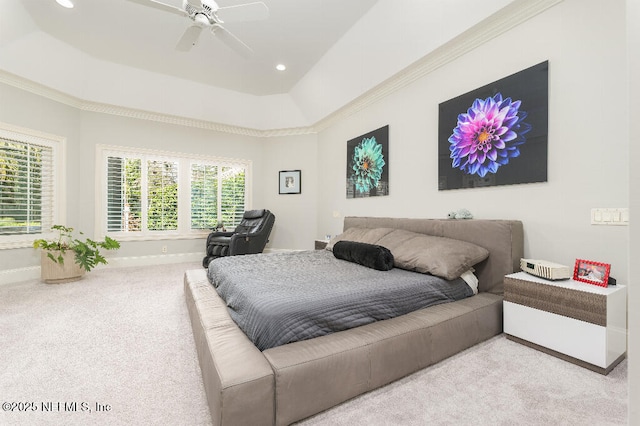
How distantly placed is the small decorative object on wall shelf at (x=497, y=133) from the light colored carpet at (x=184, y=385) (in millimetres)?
1400

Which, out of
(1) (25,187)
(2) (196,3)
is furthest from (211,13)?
(1) (25,187)

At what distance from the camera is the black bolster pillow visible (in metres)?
2.28

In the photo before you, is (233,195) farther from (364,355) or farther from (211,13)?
(364,355)

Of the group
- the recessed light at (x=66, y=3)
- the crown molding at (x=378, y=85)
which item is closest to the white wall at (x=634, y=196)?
the crown molding at (x=378, y=85)

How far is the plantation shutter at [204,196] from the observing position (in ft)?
17.2

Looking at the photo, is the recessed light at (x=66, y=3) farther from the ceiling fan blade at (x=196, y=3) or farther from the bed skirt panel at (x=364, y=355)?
the bed skirt panel at (x=364, y=355)

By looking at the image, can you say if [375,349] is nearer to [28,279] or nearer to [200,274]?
[200,274]

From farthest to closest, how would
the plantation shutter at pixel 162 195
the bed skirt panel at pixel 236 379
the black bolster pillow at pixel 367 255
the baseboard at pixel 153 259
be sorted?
the plantation shutter at pixel 162 195 < the baseboard at pixel 153 259 < the black bolster pillow at pixel 367 255 < the bed skirt panel at pixel 236 379

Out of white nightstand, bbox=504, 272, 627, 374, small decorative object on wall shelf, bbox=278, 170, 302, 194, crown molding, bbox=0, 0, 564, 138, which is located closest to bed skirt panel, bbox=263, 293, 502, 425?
white nightstand, bbox=504, 272, 627, 374

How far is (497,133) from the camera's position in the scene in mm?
2416

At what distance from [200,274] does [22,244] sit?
289 centimetres

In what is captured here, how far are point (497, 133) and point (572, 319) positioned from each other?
157 centimetres

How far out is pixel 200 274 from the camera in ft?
9.40

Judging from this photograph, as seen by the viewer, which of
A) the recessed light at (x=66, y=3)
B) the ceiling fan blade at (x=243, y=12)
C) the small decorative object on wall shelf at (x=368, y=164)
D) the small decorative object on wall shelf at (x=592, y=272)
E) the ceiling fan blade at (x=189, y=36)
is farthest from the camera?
the small decorative object on wall shelf at (x=368, y=164)
